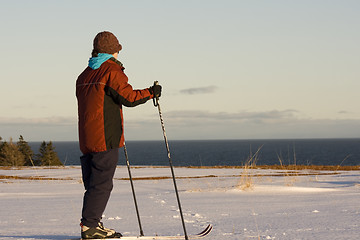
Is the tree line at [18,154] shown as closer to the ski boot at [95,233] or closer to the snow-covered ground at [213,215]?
the snow-covered ground at [213,215]

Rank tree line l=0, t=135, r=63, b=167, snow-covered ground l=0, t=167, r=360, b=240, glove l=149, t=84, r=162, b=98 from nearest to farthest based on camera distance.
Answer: glove l=149, t=84, r=162, b=98
snow-covered ground l=0, t=167, r=360, b=240
tree line l=0, t=135, r=63, b=167

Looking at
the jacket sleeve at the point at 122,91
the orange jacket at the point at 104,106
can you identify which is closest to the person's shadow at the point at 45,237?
the orange jacket at the point at 104,106

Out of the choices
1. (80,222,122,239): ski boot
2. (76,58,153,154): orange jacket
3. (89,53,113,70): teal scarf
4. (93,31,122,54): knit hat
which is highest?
(93,31,122,54): knit hat

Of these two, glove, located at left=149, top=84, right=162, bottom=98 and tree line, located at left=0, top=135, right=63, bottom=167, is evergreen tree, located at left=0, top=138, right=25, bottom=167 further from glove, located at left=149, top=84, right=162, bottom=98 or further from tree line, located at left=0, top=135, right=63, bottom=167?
glove, located at left=149, top=84, right=162, bottom=98

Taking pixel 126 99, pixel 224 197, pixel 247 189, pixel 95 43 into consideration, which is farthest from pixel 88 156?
pixel 247 189

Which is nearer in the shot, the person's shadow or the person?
the person

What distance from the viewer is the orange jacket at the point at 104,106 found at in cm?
389

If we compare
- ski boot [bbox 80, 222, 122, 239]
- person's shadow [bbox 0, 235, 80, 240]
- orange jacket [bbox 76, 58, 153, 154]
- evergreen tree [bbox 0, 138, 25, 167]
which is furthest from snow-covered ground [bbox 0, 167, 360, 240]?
evergreen tree [bbox 0, 138, 25, 167]

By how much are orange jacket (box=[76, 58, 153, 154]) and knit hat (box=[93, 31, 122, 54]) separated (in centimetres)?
23

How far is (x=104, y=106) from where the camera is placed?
12.8 ft

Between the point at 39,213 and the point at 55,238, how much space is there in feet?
6.47

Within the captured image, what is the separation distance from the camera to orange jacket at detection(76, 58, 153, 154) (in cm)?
389

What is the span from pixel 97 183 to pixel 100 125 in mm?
522

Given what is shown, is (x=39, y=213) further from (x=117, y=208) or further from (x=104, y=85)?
(x=104, y=85)
